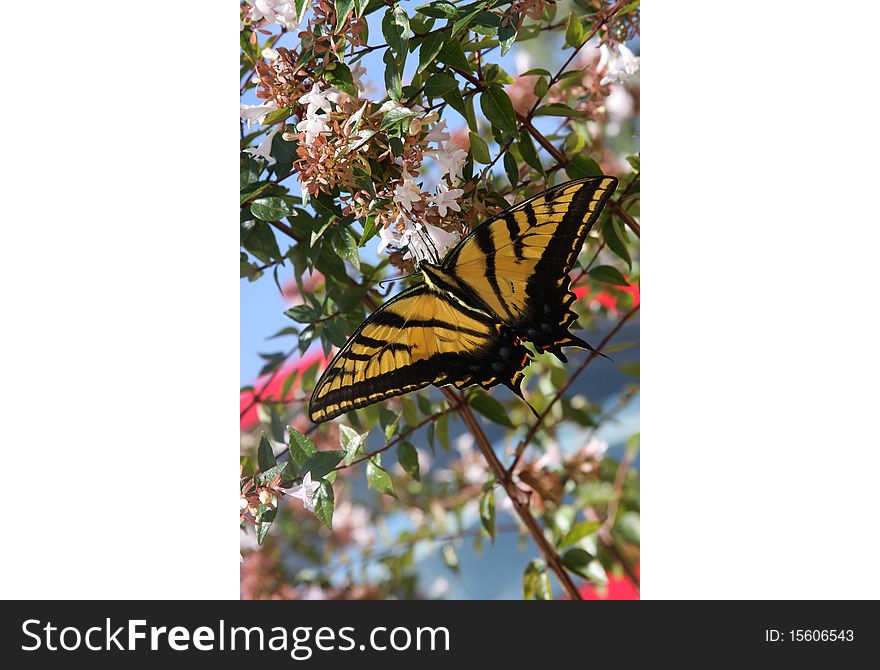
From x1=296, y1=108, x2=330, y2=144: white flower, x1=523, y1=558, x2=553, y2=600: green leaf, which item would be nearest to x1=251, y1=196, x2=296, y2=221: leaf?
x1=296, y1=108, x2=330, y2=144: white flower

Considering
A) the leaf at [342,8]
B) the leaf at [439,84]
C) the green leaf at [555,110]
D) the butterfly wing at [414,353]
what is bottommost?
the butterfly wing at [414,353]

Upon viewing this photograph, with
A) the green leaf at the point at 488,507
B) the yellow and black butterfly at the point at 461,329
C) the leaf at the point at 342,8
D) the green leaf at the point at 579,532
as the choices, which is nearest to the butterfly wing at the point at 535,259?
the yellow and black butterfly at the point at 461,329

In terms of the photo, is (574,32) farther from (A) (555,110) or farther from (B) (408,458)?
(B) (408,458)

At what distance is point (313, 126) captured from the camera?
60cm

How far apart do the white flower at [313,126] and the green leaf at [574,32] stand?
0.36 meters

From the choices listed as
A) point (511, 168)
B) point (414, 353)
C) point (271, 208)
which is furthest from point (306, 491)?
point (511, 168)

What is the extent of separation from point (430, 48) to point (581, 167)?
22 cm

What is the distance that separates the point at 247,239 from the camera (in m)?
0.77

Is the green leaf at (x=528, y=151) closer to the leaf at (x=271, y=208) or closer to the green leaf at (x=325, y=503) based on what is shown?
the leaf at (x=271, y=208)

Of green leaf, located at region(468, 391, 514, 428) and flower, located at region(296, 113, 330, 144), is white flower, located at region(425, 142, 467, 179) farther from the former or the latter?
green leaf, located at region(468, 391, 514, 428)

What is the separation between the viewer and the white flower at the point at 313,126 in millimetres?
604

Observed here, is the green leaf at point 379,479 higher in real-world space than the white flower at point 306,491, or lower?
higher
